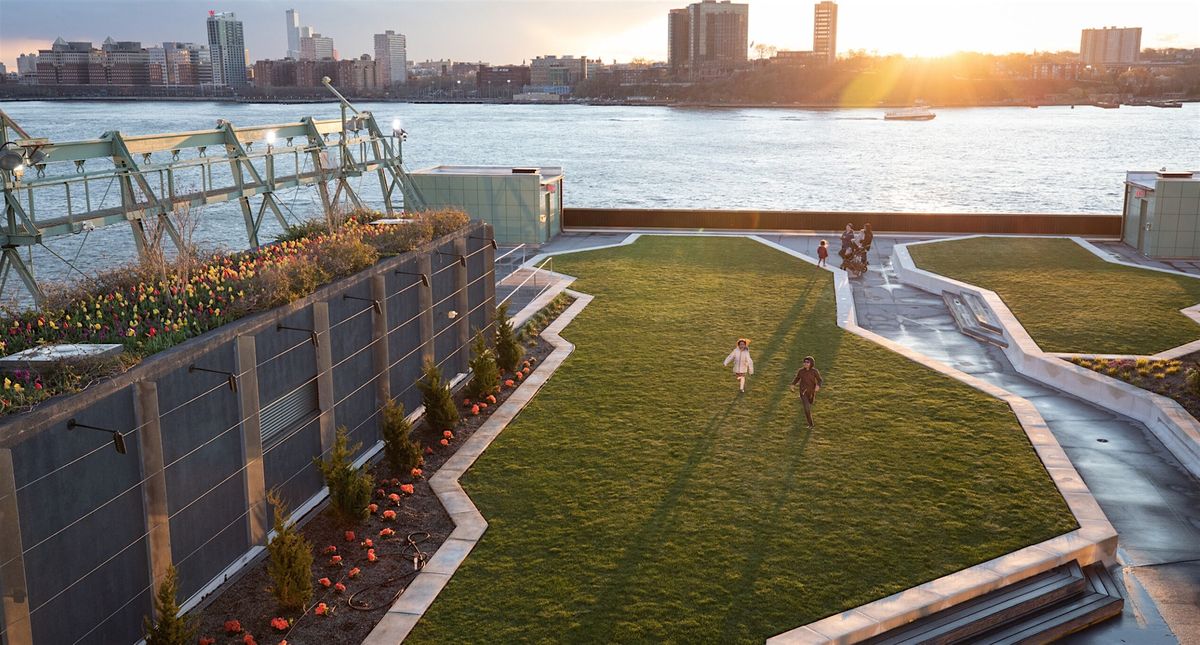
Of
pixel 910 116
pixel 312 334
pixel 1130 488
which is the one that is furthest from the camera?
pixel 910 116

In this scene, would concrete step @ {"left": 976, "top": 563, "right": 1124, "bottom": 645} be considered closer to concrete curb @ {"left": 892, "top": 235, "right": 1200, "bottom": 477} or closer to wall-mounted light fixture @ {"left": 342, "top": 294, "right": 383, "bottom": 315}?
concrete curb @ {"left": 892, "top": 235, "right": 1200, "bottom": 477}

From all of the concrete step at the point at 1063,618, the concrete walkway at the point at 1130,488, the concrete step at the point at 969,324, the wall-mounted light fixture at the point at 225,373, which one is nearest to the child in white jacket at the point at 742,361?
the concrete walkway at the point at 1130,488

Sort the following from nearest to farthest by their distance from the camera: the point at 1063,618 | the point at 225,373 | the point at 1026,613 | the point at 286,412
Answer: the point at 1063,618
the point at 1026,613
the point at 225,373
the point at 286,412

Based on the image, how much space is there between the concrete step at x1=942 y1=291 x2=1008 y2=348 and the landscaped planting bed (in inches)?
505

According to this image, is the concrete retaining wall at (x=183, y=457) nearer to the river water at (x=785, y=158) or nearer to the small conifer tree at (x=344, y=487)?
the small conifer tree at (x=344, y=487)

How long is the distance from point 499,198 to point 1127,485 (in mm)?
23608

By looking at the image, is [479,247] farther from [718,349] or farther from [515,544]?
[515,544]

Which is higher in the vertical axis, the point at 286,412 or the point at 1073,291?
the point at 286,412

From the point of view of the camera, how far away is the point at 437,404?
1598cm

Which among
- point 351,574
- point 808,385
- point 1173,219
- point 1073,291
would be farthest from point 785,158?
point 351,574

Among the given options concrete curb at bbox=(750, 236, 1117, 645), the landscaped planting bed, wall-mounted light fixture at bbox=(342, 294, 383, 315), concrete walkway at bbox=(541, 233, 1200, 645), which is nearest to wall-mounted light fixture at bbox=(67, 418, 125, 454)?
the landscaped planting bed

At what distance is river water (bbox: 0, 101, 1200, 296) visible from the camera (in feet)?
270

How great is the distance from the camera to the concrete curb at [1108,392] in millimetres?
15727

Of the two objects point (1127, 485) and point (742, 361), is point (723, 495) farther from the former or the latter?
point (1127, 485)
